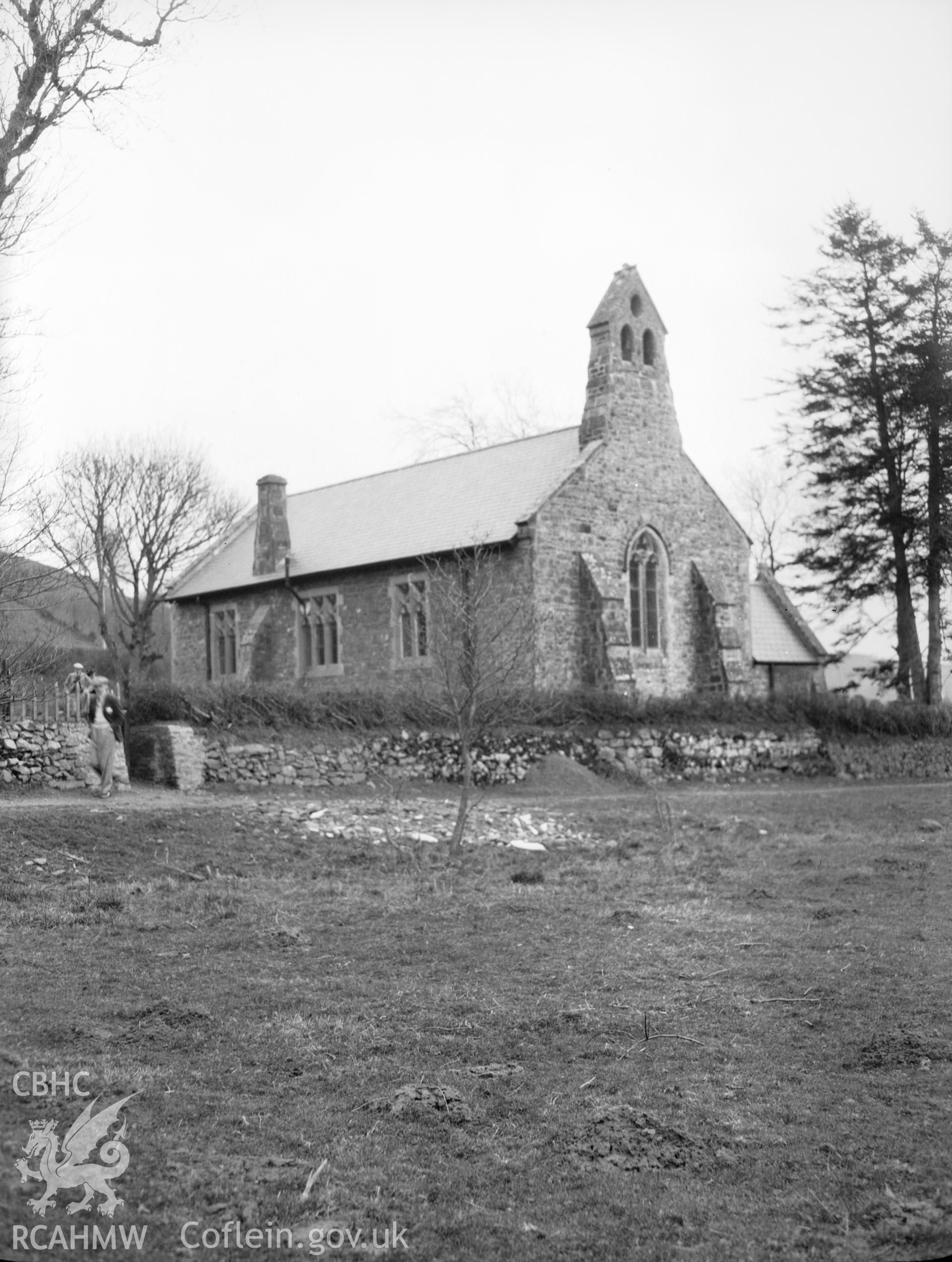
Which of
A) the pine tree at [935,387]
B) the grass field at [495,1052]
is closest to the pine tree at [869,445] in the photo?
the pine tree at [935,387]

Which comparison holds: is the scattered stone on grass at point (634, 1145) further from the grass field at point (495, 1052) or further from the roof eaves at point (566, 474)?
the roof eaves at point (566, 474)

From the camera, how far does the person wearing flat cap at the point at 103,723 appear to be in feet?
69.3

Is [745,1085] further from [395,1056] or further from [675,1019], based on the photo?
[395,1056]

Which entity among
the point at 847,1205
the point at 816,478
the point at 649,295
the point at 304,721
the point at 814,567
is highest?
the point at 649,295

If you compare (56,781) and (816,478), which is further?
(816,478)

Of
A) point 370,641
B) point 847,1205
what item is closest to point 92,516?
point 370,641

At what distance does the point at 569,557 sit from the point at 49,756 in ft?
47.4

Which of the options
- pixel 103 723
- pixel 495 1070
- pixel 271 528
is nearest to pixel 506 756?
pixel 103 723

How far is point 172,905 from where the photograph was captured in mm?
12734

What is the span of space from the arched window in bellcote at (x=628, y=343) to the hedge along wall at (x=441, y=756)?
36.0ft

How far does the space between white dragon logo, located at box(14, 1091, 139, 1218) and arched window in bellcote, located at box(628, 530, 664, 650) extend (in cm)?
2827

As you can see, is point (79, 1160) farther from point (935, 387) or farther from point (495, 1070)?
point (935, 387)

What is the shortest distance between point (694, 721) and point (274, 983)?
21773mm

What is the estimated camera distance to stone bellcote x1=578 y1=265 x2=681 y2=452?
34.0 meters
